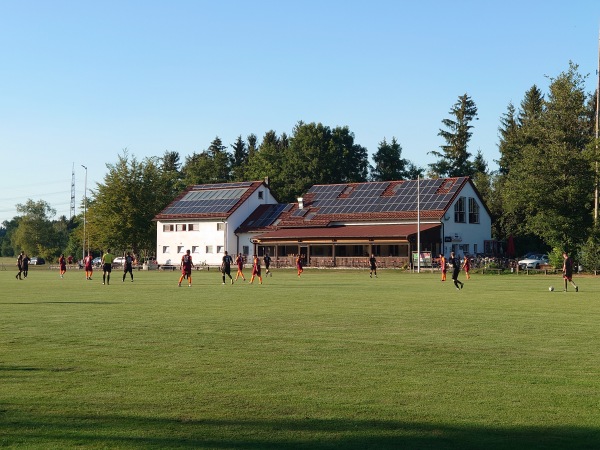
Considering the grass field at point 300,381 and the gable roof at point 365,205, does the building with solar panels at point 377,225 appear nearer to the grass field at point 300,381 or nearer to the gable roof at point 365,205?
the gable roof at point 365,205

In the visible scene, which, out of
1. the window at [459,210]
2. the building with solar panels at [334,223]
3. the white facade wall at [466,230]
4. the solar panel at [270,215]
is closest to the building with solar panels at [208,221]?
the building with solar panels at [334,223]

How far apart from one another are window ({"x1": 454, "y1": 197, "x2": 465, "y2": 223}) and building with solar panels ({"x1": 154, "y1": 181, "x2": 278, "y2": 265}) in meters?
22.6

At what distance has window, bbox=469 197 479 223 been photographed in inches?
3147

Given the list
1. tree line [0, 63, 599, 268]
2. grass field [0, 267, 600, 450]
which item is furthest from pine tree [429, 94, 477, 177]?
grass field [0, 267, 600, 450]

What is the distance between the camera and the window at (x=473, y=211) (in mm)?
79938

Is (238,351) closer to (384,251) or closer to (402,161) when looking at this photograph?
(384,251)

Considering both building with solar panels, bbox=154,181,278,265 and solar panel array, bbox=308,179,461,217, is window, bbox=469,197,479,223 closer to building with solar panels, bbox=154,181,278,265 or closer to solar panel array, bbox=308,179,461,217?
solar panel array, bbox=308,179,461,217

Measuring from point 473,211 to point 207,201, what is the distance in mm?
29890

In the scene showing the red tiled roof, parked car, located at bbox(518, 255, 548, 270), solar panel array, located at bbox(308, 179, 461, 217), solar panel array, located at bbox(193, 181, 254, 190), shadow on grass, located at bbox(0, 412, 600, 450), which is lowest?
shadow on grass, located at bbox(0, 412, 600, 450)

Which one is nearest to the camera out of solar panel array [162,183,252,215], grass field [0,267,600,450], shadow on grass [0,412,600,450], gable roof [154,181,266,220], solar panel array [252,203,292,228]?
shadow on grass [0,412,600,450]

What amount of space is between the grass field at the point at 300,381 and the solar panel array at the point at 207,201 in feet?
226

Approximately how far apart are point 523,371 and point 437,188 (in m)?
68.2

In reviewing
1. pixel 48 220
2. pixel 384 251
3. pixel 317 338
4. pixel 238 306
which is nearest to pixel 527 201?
pixel 384 251

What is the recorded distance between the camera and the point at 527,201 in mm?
60750
